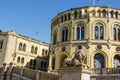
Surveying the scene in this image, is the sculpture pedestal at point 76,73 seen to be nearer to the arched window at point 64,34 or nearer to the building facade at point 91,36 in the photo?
the building facade at point 91,36

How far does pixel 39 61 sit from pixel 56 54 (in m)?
16.0

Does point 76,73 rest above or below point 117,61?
below

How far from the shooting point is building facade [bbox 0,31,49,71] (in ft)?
168

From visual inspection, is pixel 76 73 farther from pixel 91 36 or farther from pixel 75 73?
pixel 91 36

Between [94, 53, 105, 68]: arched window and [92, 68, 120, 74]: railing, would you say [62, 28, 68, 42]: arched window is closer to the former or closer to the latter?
[94, 53, 105, 68]: arched window

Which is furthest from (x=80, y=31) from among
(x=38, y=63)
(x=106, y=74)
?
(x=38, y=63)

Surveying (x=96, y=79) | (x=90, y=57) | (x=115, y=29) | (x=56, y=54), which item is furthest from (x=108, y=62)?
(x=96, y=79)

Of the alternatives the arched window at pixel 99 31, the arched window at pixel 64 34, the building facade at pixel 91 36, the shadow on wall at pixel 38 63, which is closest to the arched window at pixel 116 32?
the building facade at pixel 91 36

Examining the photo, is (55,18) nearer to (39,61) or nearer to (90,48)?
(90,48)

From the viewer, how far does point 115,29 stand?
1638 inches

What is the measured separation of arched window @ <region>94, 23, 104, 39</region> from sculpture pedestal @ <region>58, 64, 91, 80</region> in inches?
1149

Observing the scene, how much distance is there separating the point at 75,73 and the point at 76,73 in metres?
0.06

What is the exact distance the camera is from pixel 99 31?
41.1 meters

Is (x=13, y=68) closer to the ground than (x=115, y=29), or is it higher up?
closer to the ground
